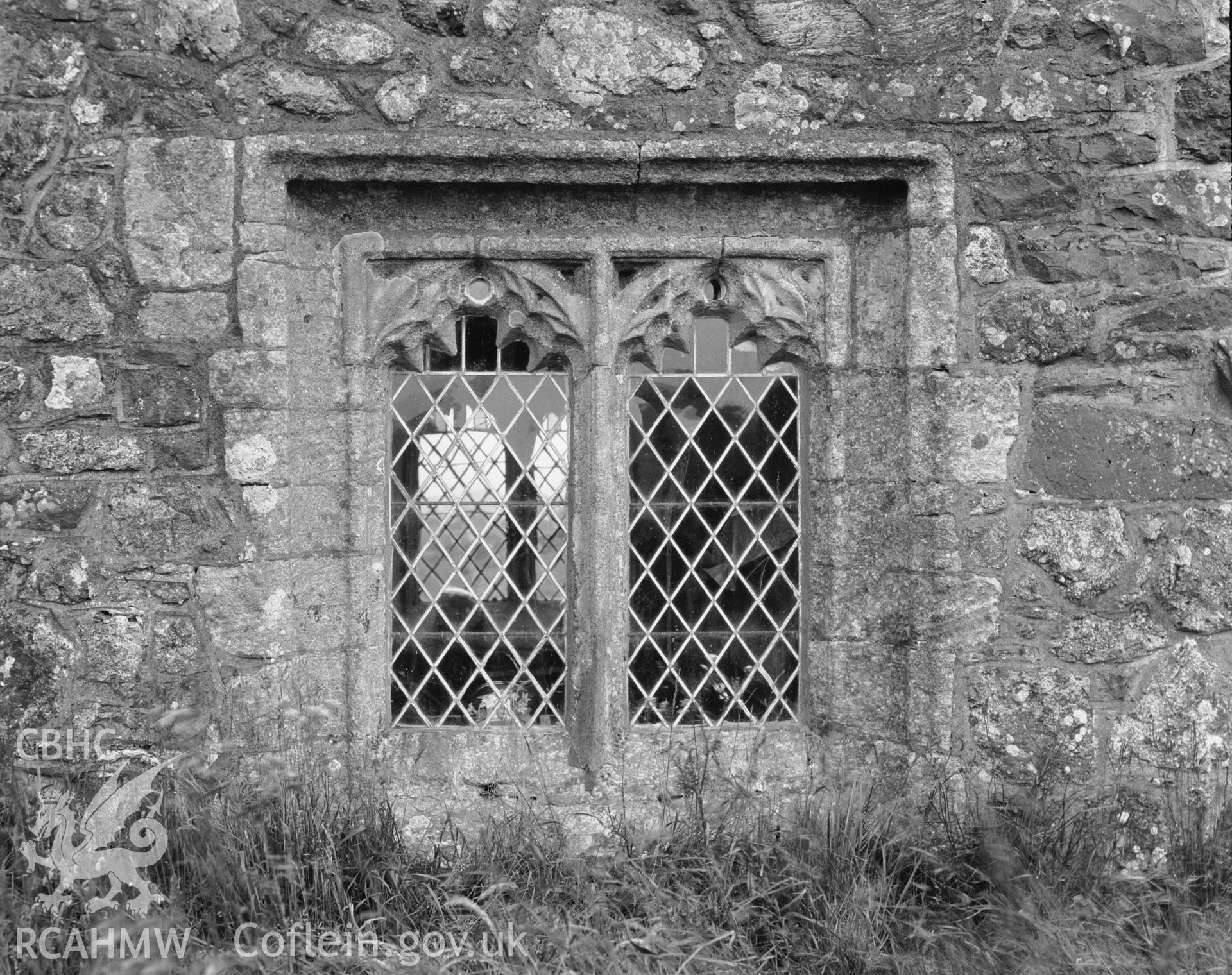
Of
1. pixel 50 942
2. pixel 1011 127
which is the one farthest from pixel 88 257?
pixel 1011 127

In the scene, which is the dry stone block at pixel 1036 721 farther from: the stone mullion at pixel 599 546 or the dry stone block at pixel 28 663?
the dry stone block at pixel 28 663

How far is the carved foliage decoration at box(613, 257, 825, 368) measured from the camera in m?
3.36

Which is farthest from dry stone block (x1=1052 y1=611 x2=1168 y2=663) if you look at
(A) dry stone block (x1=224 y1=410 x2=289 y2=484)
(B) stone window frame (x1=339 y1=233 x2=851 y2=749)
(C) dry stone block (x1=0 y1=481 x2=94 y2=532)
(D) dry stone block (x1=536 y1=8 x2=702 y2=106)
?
(C) dry stone block (x1=0 y1=481 x2=94 y2=532)

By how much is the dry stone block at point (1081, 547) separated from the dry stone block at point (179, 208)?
2659mm

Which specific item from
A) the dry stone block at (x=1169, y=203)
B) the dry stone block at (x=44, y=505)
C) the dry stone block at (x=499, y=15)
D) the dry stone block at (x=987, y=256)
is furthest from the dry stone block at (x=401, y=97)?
the dry stone block at (x=1169, y=203)

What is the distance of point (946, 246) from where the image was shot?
317 cm

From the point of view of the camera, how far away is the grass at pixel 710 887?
100 inches

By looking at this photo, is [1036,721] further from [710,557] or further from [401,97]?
[401,97]

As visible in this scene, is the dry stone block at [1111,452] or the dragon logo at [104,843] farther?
the dry stone block at [1111,452]

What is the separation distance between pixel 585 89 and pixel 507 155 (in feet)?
1.04

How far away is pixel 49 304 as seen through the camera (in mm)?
3055

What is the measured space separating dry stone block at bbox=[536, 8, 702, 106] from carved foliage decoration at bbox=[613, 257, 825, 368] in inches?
22.7

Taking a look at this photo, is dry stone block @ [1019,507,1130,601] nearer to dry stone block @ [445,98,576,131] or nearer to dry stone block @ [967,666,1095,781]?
dry stone block @ [967,666,1095,781]

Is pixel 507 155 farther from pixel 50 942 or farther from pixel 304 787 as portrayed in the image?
pixel 50 942
